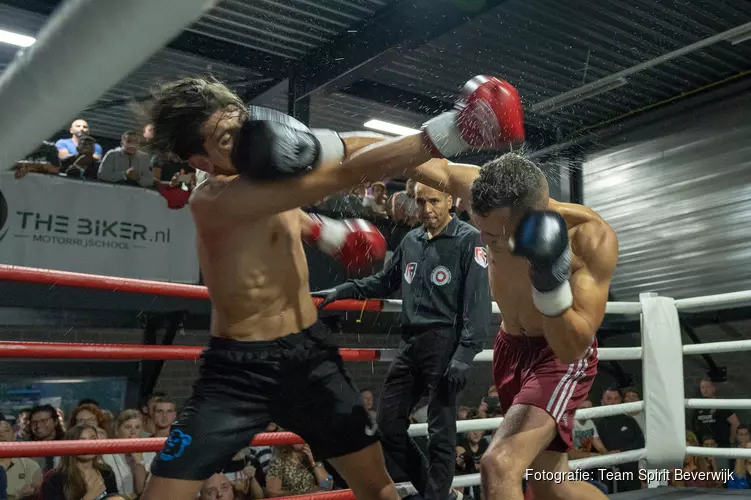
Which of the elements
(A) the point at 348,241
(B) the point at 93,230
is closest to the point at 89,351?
(A) the point at 348,241

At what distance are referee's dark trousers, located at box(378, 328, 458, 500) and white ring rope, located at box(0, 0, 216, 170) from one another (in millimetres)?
2076

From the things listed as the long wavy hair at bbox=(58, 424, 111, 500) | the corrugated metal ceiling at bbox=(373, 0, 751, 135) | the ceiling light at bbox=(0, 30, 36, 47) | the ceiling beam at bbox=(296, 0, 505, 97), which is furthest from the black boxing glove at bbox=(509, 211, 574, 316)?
the ceiling light at bbox=(0, 30, 36, 47)

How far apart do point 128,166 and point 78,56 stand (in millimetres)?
5328

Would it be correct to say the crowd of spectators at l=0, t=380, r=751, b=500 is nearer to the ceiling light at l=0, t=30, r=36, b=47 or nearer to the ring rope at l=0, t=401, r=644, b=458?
the ring rope at l=0, t=401, r=644, b=458

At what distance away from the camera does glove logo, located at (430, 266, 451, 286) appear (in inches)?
102

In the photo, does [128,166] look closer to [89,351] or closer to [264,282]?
[89,351]

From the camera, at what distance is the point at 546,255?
5.40ft

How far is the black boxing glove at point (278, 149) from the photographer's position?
1.32m

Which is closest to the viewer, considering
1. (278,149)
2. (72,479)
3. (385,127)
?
(278,149)

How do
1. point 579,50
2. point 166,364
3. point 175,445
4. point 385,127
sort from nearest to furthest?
point 175,445 → point 579,50 → point 166,364 → point 385,127

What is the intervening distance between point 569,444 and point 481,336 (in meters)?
0.65

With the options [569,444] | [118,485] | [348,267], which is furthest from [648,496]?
[118,485]

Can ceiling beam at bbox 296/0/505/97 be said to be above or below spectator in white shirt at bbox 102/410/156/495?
above

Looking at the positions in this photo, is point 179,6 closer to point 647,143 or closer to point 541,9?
point 541,9
